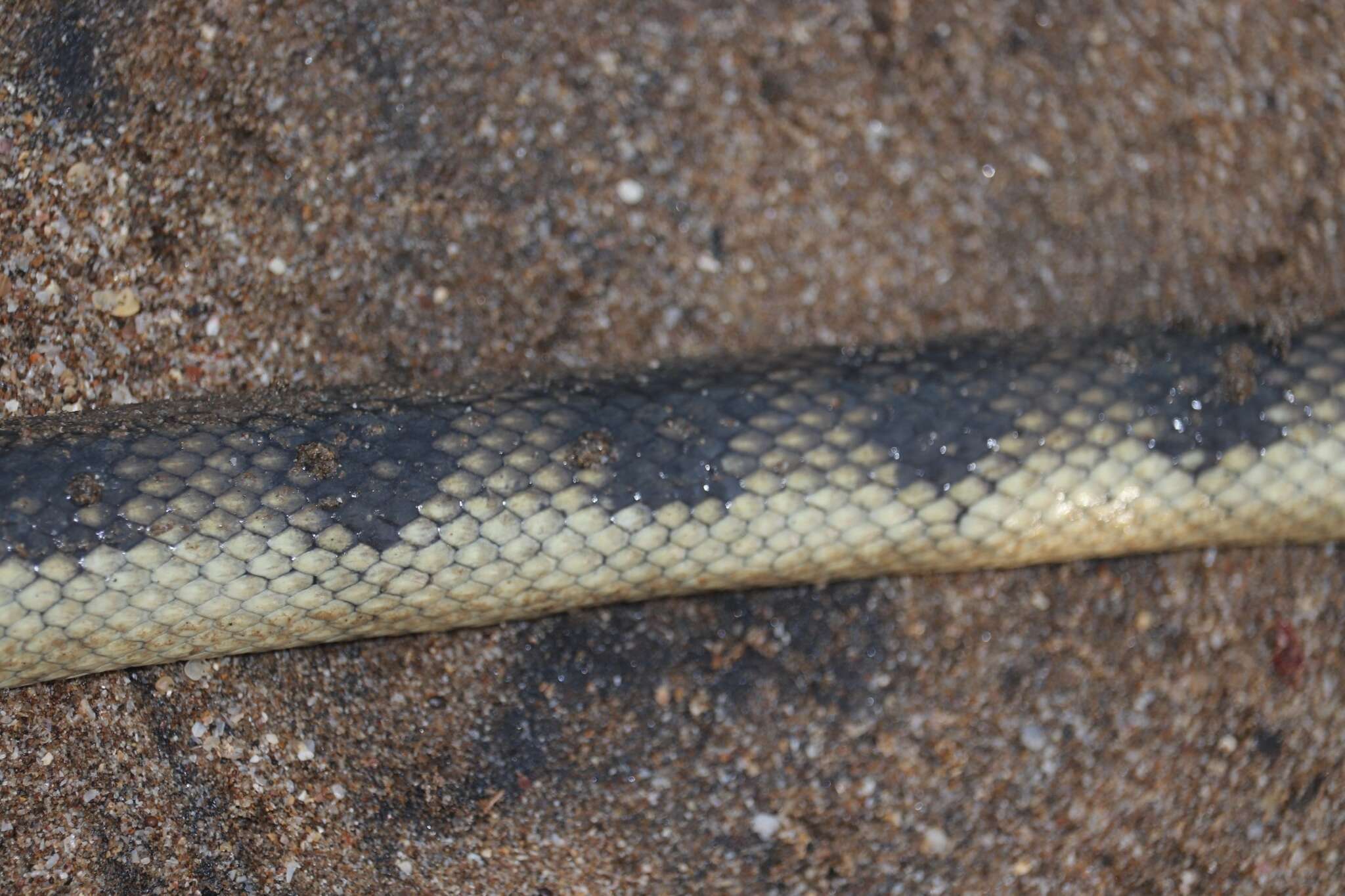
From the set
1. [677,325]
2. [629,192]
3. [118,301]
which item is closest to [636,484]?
[677,325]

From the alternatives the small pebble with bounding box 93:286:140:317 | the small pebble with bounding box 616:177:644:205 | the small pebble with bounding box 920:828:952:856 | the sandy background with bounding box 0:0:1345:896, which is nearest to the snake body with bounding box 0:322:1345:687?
the sandy background with bounding box 0:0:1345:896

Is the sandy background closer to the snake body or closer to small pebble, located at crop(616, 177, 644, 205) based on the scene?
small pebble, located at crop(616, 177, 644, 205)

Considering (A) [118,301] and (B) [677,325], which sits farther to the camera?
(B) [677,325]

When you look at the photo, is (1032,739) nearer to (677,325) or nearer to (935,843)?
(935,843)

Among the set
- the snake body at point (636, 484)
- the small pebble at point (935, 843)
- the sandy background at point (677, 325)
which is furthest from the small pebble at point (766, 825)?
the snake body at point (636, 484)

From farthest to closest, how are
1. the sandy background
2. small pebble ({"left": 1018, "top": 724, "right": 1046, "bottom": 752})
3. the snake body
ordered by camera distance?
small pebble ({"left": 1018, "top": 724, "right": 1046, "bottom": 752}) → the sandy background → the snake body

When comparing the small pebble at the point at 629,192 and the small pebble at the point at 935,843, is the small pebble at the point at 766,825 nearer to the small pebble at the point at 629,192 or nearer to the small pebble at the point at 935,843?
→ the small pebble at the point at 935,843
